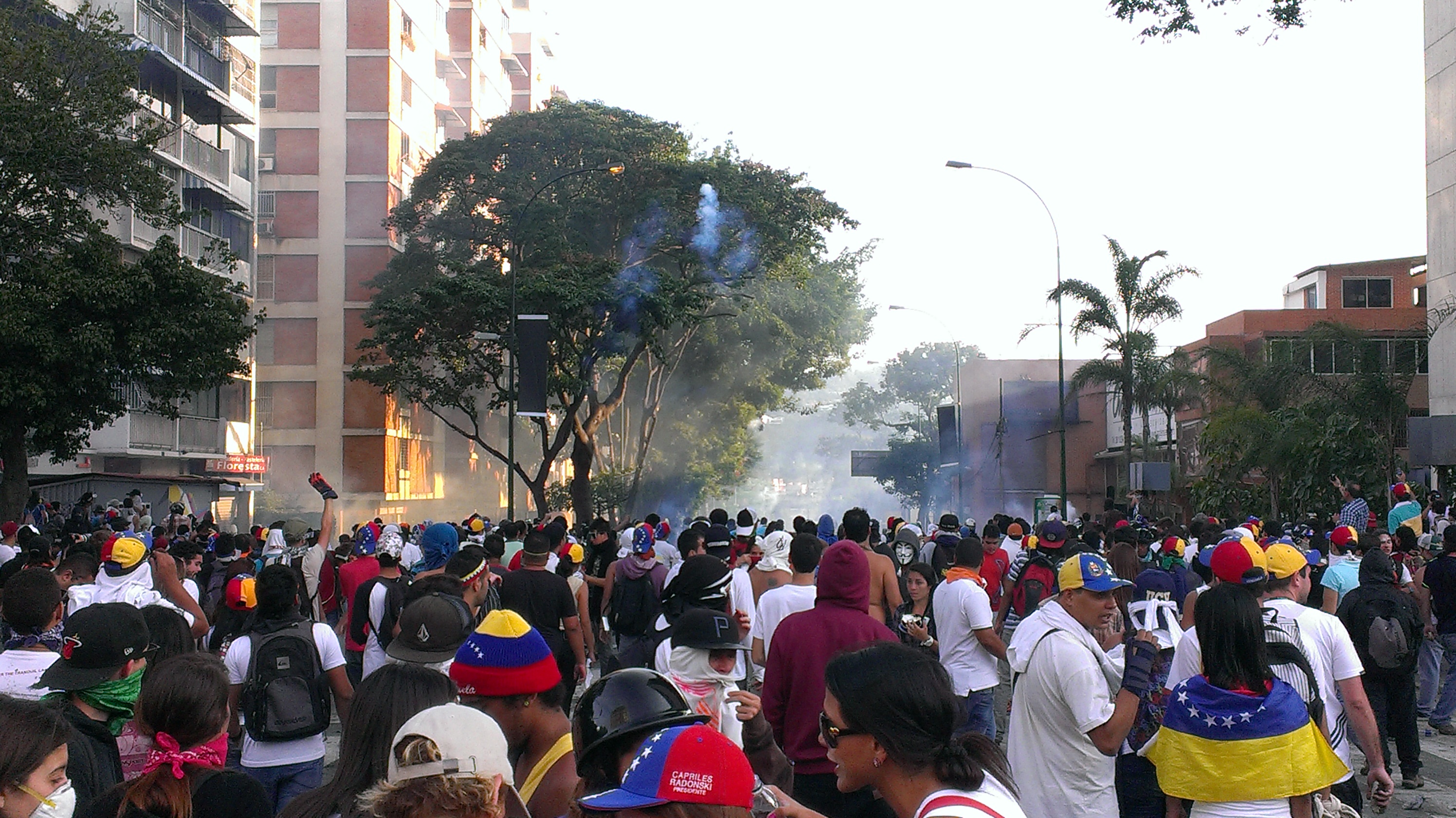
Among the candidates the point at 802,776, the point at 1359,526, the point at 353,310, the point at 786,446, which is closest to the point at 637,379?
the point at 353,310

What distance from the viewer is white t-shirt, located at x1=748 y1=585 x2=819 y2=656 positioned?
24.0ft

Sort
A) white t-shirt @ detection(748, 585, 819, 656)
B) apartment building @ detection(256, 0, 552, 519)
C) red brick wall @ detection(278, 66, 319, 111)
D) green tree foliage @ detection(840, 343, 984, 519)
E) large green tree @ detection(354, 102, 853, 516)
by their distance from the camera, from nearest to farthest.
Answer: white t-shirt @ detection(748, 585, 819, 656) < large green tree @ detection(354, 102, 853, 516) < apartment building @ detection(256, 0, 552, 519) < red brick wall @ detection(278, 66, 319, 111) < green tree foliage @ detection(840, 343, 984, 519)

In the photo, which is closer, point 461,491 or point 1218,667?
point 1218,667

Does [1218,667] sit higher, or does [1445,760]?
[1218,667]

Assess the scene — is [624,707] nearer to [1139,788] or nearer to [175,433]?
[1139,788]

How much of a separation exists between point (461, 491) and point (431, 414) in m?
4.48

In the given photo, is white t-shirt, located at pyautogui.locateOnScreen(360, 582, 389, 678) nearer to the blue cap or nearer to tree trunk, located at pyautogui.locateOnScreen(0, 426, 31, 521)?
the blue cap

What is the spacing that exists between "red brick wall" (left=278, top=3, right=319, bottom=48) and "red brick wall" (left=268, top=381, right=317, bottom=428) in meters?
12.7

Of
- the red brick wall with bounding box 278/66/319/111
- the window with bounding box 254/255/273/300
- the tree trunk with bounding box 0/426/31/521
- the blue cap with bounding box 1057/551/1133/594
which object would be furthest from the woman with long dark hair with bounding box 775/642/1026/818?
the red brick wall with bounding box 278/66/319/111

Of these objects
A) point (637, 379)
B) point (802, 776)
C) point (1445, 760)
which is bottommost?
point (1445, 760)

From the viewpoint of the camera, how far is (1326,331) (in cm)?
3416

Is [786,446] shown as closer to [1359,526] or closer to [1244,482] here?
[1244,482]

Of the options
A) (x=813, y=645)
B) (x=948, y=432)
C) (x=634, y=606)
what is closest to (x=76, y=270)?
(x=634, y=606)

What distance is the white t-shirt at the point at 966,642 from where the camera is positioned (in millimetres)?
7992
